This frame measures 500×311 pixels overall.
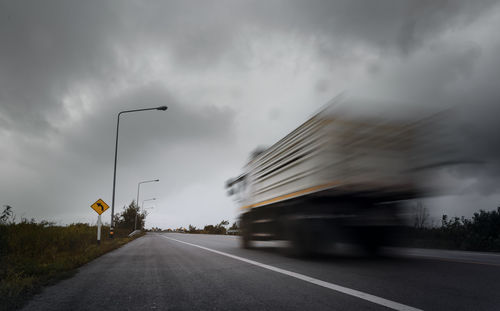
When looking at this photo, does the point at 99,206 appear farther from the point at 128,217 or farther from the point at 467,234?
the point at 128,217

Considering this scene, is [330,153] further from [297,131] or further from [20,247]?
[20,247]

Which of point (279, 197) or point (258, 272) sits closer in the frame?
point (258, 272)

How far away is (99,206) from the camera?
52.4 feet

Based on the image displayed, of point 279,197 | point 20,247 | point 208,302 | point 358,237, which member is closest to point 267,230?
point 279,197

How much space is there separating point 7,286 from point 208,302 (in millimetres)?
2824

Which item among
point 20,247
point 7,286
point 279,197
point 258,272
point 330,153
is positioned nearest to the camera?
point 7,286

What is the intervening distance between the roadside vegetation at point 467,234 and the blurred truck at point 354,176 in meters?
6.05

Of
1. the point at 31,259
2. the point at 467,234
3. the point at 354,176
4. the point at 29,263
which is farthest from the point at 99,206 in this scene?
the point at 467,234

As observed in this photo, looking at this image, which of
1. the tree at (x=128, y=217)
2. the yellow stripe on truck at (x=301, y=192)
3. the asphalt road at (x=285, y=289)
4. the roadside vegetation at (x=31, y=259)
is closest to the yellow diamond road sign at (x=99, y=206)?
the roadside vegetation at (x=31, y=259)

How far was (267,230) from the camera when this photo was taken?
31.8ft

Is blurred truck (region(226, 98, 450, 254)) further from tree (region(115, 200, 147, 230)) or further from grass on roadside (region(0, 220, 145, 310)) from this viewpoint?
tree (region(115, 200, 147, 230))

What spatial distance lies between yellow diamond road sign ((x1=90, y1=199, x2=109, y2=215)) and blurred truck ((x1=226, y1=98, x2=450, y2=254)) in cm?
1162

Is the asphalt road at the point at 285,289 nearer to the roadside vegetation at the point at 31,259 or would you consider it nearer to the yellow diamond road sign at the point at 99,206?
the roadside vegetation at the point at 31,259

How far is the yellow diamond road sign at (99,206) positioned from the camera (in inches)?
622
